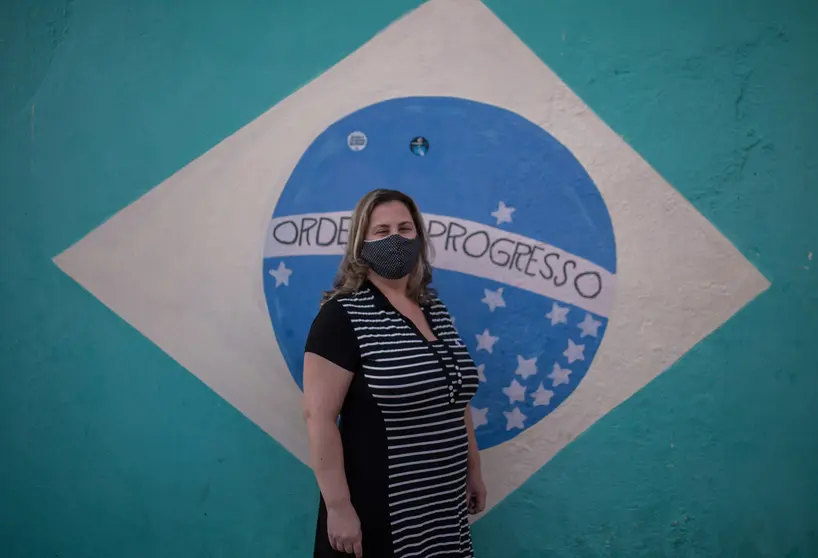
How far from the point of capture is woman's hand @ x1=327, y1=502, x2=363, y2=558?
5.15 feet

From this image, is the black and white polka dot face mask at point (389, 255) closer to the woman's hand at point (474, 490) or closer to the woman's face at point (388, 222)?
the woman's face at point (388, 222)

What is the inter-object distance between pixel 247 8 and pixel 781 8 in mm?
1719

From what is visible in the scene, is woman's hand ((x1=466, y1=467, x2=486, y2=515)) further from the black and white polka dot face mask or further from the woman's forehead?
the woman's forehead

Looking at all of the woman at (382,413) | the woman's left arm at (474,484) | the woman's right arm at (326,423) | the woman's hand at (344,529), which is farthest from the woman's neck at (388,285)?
the woman's hand at (344,529)

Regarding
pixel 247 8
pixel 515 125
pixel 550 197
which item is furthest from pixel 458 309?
pixel 247 8

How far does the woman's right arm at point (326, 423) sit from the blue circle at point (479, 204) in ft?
1.84

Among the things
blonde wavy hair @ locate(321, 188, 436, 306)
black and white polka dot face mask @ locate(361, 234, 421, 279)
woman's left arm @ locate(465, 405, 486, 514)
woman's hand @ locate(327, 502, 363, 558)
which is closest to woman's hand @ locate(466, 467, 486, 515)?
woman's left arm @ locate(465, 405, 486, 514)

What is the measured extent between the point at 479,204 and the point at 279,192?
25.9 inches

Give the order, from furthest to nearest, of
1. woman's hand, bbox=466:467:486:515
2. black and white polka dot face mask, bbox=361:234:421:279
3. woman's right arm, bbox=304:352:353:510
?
1. woman's hand, bbox=466:467:486:515
2. black and white polka dot face mask, bbox=361:234:421:279
3. woman's right arm, bbox=304:352:353:510

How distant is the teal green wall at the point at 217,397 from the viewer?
2.05 meters

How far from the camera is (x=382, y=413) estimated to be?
1.60 metres

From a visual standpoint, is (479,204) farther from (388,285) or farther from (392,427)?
(392,427)

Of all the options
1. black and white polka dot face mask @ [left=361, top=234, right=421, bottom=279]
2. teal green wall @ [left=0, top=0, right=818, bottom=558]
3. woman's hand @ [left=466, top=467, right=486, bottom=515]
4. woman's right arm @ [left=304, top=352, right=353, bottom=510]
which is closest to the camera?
woman's right arm @ [left=304, top=352, right=353, bottom=510]

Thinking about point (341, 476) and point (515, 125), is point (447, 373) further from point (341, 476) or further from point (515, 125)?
point (515, 125)
